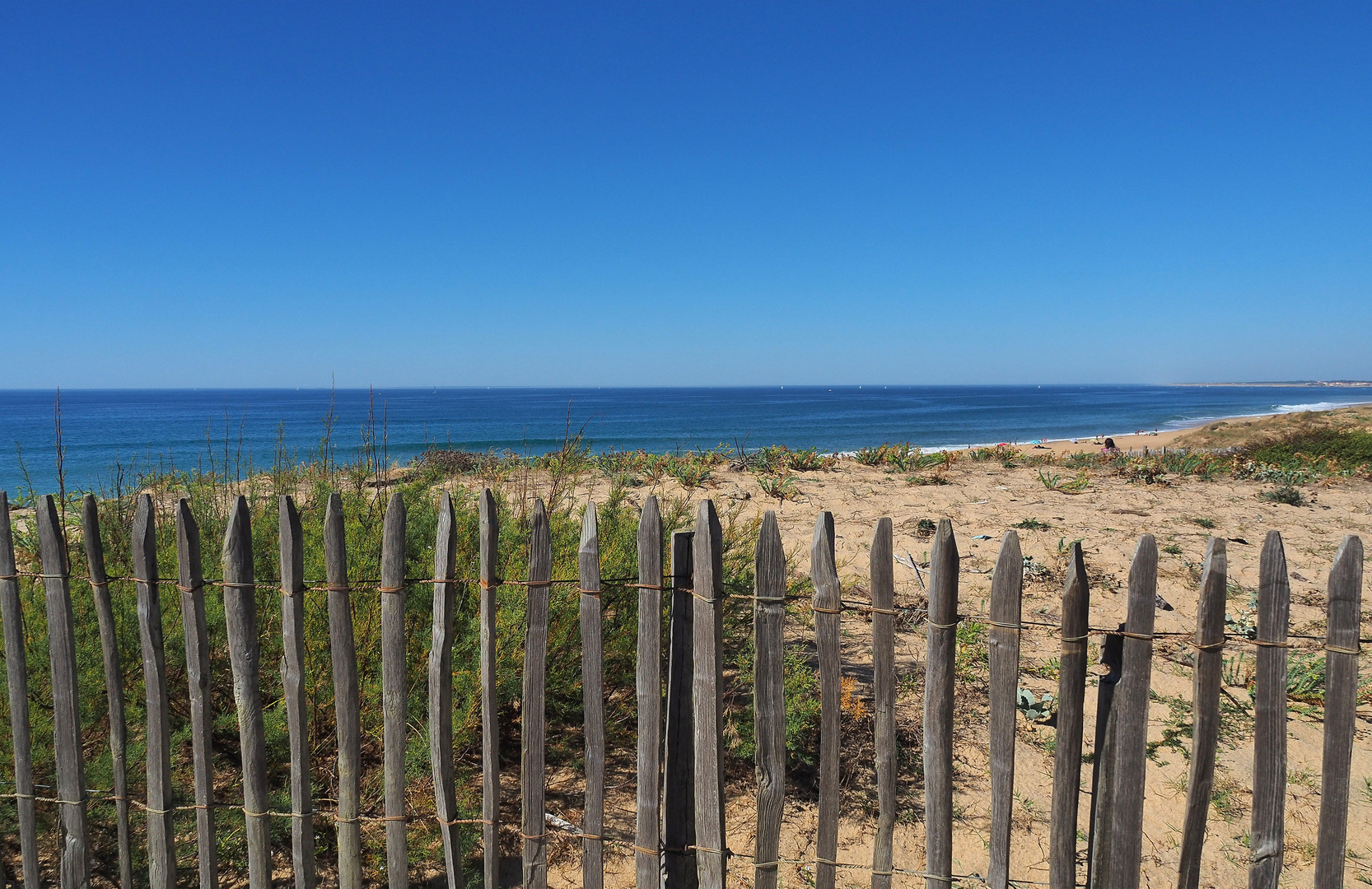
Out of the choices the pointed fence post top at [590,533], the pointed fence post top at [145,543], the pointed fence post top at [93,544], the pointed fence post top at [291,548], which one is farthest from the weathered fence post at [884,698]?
the pointed fence post top at [93,544]

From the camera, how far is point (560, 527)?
400cm

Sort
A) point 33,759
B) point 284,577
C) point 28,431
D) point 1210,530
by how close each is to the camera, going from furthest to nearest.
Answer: point 28,431
point 1210,530
point 33,759
point 284,577

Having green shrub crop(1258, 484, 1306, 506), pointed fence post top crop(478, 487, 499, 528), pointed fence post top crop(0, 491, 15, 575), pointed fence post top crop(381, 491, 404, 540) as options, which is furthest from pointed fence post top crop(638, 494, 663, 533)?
green shrub crop(1258, 484, 1306, 506)

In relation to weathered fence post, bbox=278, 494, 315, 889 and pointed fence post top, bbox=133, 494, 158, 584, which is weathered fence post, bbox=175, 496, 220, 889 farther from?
weathered fence post, bbox=278, 494, 315, 889

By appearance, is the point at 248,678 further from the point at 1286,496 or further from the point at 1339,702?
the point at 1286,496

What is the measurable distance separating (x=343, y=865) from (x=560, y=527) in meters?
2.02

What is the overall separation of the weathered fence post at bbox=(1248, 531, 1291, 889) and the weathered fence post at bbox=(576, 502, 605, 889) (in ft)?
5.45

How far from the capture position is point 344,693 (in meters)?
2.07

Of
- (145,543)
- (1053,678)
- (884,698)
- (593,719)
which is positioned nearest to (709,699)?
(593,719)

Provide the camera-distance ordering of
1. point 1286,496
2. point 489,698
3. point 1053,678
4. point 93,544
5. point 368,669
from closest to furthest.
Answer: point 489,698 → point 93,544 → point 368,669 → point 1053,678 → point 1286,496

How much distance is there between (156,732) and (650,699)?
1550 mm

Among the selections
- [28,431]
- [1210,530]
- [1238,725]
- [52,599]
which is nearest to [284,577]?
[52,599]

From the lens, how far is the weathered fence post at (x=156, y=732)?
2.17 meters

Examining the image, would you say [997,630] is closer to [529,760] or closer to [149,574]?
[529,760]
